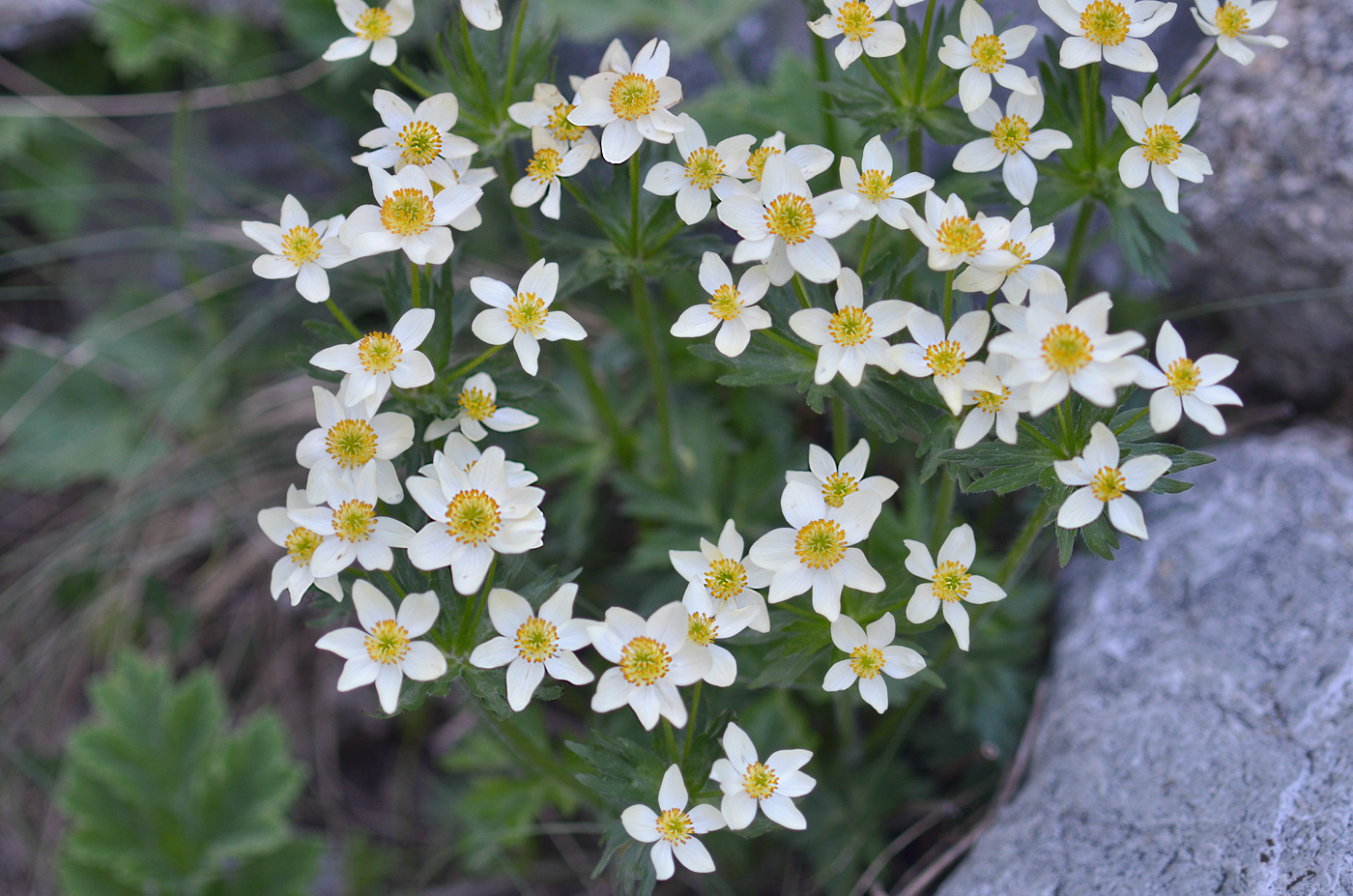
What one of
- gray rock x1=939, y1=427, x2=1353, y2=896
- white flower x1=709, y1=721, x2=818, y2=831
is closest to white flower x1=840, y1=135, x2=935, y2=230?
white flower x1=709, y1=721, x2=818, y2=831

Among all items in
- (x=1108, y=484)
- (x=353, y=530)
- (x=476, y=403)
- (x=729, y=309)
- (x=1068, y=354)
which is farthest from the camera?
(x=476, y=403)

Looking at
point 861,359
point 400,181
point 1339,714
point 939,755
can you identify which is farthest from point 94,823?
point 1339,714

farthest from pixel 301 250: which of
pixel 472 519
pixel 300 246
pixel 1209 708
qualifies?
pixel 1209 708

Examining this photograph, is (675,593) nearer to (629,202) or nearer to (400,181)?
(629,202)

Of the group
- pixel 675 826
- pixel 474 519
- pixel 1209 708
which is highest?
pixel 474 519

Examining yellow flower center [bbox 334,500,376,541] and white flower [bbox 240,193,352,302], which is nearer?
yellow flower center [bbox 334,500,376,541]

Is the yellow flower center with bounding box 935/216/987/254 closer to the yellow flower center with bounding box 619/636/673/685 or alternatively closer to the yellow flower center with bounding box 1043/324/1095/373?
the yellow flower center with bounding box 1043/324/1095/373

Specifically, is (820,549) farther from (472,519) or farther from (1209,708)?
(1209,708)
